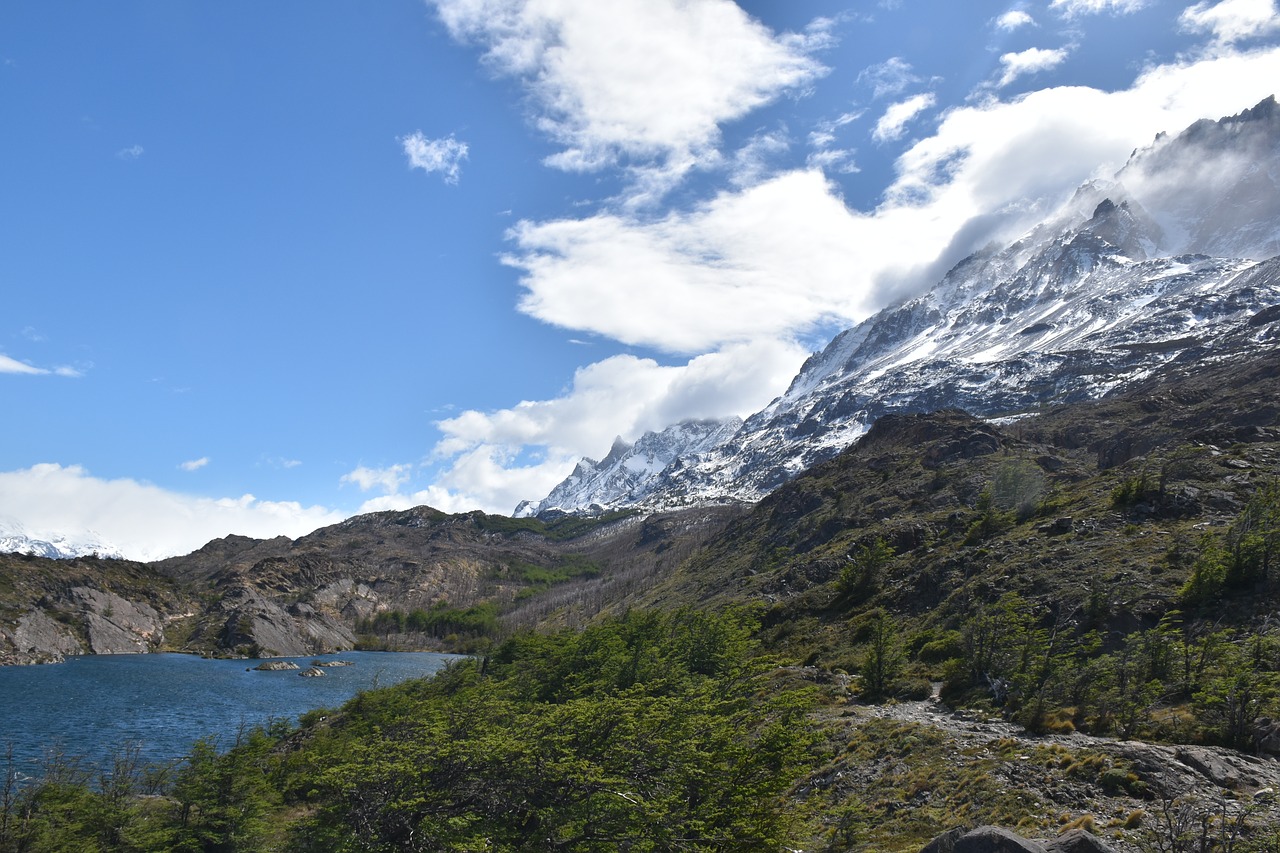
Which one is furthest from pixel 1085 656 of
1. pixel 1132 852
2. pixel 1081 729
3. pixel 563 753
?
pixel 563 753

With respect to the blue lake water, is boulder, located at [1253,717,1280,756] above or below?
above

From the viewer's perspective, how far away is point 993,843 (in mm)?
18922

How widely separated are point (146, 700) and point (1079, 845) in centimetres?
13065

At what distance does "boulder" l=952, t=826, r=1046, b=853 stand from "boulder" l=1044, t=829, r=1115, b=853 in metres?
0.84

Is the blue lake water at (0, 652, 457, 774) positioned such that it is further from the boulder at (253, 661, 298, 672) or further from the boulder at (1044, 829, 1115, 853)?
the boulder at (1044, 829, 1115, 853)

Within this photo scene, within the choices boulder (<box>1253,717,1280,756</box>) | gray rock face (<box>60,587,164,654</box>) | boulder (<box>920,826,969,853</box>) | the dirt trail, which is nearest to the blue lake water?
gray rock face (<box>60,587,164,654</box>)

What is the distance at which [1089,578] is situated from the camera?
6019 cm

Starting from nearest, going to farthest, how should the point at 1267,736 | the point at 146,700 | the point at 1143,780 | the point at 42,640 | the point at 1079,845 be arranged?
the point at 1079,845, the point at 1143,780, the point at 1267,736, the point at 146,700, the point at 42,640

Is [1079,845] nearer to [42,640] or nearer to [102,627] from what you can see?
[42,640]

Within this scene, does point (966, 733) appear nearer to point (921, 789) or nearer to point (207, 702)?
point (921, 789)

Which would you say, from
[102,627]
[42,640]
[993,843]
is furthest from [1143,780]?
[102,627]

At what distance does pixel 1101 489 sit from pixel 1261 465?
15314 millimetres

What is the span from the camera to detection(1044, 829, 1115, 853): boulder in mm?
19344

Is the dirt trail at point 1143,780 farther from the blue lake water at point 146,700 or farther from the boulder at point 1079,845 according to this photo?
the blue lake water at point 146,700
